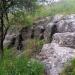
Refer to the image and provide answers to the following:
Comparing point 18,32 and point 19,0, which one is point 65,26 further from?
point 18,32

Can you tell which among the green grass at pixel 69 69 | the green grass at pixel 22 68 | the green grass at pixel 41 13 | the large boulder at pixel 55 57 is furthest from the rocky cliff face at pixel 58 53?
the green grass at pixel 41 13

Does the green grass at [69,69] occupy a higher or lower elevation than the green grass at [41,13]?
higher

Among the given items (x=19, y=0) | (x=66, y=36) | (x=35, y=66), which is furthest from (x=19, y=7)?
(x=35, y=66)

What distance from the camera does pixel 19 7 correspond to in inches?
474

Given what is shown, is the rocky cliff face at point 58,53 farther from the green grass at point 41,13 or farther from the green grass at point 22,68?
the green grass at point 41,13

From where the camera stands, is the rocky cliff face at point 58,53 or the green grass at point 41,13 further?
the green grass at point 41,13

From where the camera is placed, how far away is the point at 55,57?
8.53 meters

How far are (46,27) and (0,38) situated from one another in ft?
7.35

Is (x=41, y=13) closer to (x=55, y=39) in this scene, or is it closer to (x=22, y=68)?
(x=55, y=39)

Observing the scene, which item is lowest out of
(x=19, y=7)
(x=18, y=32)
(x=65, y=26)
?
(x=18, y=32)

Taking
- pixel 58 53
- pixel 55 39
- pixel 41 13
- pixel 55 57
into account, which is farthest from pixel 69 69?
pixel 41 13

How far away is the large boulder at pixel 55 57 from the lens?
7965 millimetres

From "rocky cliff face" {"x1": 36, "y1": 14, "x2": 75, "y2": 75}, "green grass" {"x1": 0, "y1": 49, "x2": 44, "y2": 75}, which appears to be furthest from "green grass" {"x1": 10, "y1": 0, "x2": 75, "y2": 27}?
"green grass" {"x1": 0, "y1": 49, "x2": 44, "y2": 75}

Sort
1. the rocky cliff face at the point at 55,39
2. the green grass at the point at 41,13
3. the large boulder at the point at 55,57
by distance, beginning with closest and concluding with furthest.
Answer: the large boulder at the point at 55,57, the rocky cliff face at the point at 55,39, the green grass at the point at 41,13
